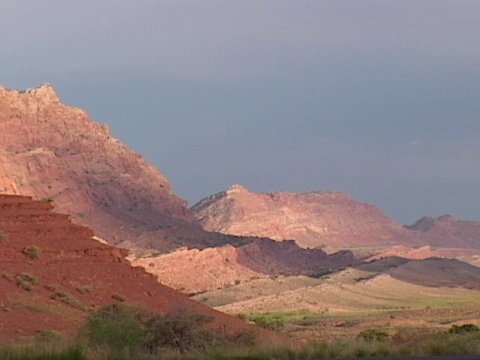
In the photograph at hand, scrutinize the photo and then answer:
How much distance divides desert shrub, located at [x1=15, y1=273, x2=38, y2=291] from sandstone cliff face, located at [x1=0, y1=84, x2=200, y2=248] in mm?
83600

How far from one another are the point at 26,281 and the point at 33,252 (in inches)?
122

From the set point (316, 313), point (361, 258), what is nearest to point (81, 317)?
point (316, 313)

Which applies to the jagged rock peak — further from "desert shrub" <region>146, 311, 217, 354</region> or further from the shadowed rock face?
"desert shrub" <region>146, 311, 217, 354</region>

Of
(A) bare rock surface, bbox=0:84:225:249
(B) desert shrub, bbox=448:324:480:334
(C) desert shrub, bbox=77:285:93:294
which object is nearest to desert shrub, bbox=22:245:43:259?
(C) desert shrub, bbox=77:285:93:294

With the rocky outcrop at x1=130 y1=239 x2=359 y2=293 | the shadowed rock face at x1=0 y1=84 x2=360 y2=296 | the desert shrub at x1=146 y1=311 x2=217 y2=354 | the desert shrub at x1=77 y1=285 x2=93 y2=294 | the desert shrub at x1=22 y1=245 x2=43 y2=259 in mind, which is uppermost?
the shadowed rock face at x1=0 y1=84 x2=360 y2=296

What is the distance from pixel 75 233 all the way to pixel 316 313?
5687 cm

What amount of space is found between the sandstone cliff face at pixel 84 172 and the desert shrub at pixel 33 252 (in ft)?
265

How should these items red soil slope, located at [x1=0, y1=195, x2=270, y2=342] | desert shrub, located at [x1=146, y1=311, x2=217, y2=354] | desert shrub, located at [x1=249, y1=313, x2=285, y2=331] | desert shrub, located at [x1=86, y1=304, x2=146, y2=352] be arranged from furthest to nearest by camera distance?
1. desert shrub, located at [x1=249, y1=313, x2=285, y2=331]
2. red soil slope, located at [x1=0, y1=195, x2=270, y2=342]
3. desert shrub, located at [x1=146, y1=311, x2=217, y2=354]
4. desert shrub, located at [x1=86, y1=304, x2=146, y2=352]

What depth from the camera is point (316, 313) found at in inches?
3834

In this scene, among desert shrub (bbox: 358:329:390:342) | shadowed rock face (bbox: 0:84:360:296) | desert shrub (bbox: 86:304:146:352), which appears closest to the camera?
desert shrub (bbox: 86:304:146:352)

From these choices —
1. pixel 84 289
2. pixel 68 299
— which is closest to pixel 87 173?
pixel 84 289

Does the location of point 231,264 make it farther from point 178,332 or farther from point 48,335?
point 178,332

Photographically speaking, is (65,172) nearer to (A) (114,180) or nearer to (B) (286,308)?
(A) (114,180)

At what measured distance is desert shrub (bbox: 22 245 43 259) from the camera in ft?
129
